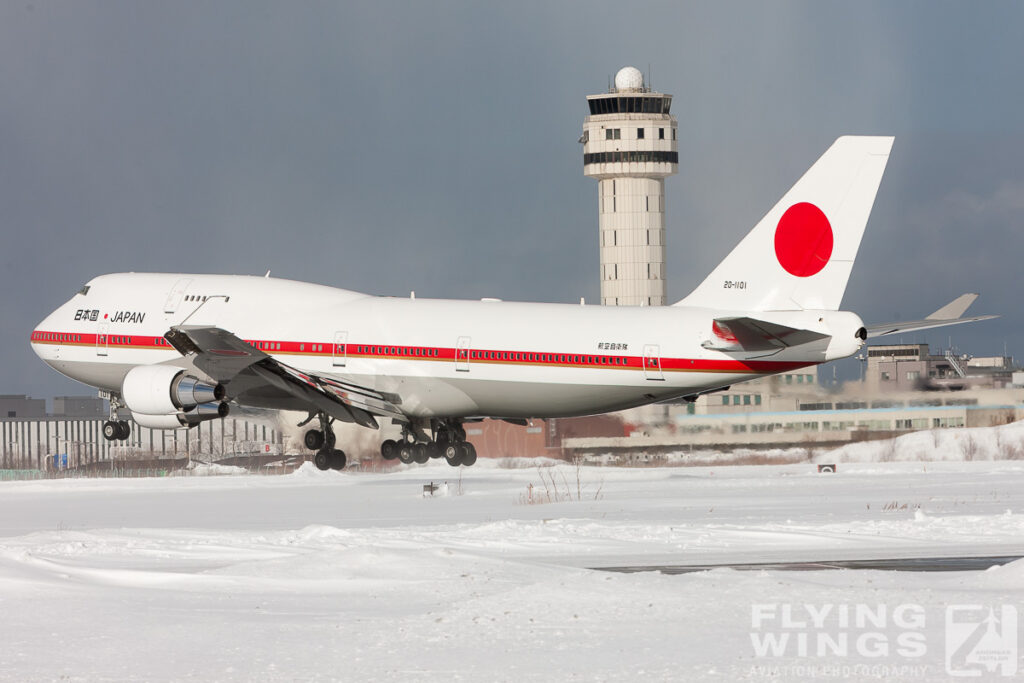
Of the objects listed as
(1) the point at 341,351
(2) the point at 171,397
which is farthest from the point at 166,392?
(1) the point at 341,351

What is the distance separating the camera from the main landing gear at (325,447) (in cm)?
4575

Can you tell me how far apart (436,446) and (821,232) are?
1431 centimetres

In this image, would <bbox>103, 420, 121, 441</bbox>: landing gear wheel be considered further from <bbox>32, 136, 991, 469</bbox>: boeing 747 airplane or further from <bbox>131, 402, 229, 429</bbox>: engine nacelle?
<bbox>131, 402, 229, 429</bbox>: engine nacelle

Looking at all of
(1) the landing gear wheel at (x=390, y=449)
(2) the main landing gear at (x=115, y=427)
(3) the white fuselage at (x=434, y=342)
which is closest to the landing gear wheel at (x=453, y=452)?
(1) the landing gear wheel at (x=390, y=449)

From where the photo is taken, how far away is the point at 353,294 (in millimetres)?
45688

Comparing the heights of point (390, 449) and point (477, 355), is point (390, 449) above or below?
below

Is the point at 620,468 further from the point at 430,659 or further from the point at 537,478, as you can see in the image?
the point at 430,659

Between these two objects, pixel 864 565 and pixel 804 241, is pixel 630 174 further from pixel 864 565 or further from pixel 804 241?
pixel 864 565

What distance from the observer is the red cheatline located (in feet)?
129

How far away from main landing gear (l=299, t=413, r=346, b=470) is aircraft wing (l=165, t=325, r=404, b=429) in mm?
1418

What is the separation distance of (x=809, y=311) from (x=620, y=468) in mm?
40470

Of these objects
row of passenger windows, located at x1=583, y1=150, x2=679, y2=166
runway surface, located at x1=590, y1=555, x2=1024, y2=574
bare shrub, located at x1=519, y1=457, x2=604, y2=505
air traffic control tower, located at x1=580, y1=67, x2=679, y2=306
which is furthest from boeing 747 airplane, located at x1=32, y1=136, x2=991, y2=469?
row of passenger windows, located at x1=583, y1=150, x2=679, y2=166

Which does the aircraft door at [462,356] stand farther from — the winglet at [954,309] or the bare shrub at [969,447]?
the bare shrub at [969,447]

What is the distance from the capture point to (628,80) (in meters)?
146
